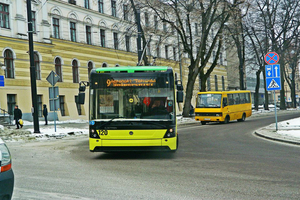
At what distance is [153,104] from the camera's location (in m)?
11.3

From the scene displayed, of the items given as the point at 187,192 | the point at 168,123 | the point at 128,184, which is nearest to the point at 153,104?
the point at 168,123

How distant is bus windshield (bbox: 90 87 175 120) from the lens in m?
11.3

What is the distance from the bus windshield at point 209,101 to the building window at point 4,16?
15923mm

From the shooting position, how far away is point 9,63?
3372 cm

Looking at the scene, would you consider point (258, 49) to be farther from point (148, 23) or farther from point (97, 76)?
point (97, 76)

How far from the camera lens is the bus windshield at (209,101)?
30.7 meters

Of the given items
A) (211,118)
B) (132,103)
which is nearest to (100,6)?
(211,118)

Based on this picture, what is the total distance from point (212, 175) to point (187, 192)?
175 centimetres

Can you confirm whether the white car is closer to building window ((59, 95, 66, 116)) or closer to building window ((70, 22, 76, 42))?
building window ((59, 95, 66, 116))

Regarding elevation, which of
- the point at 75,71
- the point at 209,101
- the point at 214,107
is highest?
the point at 75,71

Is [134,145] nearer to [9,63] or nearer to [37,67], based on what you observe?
[9,63]

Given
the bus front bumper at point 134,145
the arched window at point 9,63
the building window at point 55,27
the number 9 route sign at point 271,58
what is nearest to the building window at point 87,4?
the building window at point 55,27

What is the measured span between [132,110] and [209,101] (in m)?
A: 20.2

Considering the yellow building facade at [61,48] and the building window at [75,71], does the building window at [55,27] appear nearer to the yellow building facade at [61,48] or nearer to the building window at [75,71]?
the yellow building facade at [61,48]
